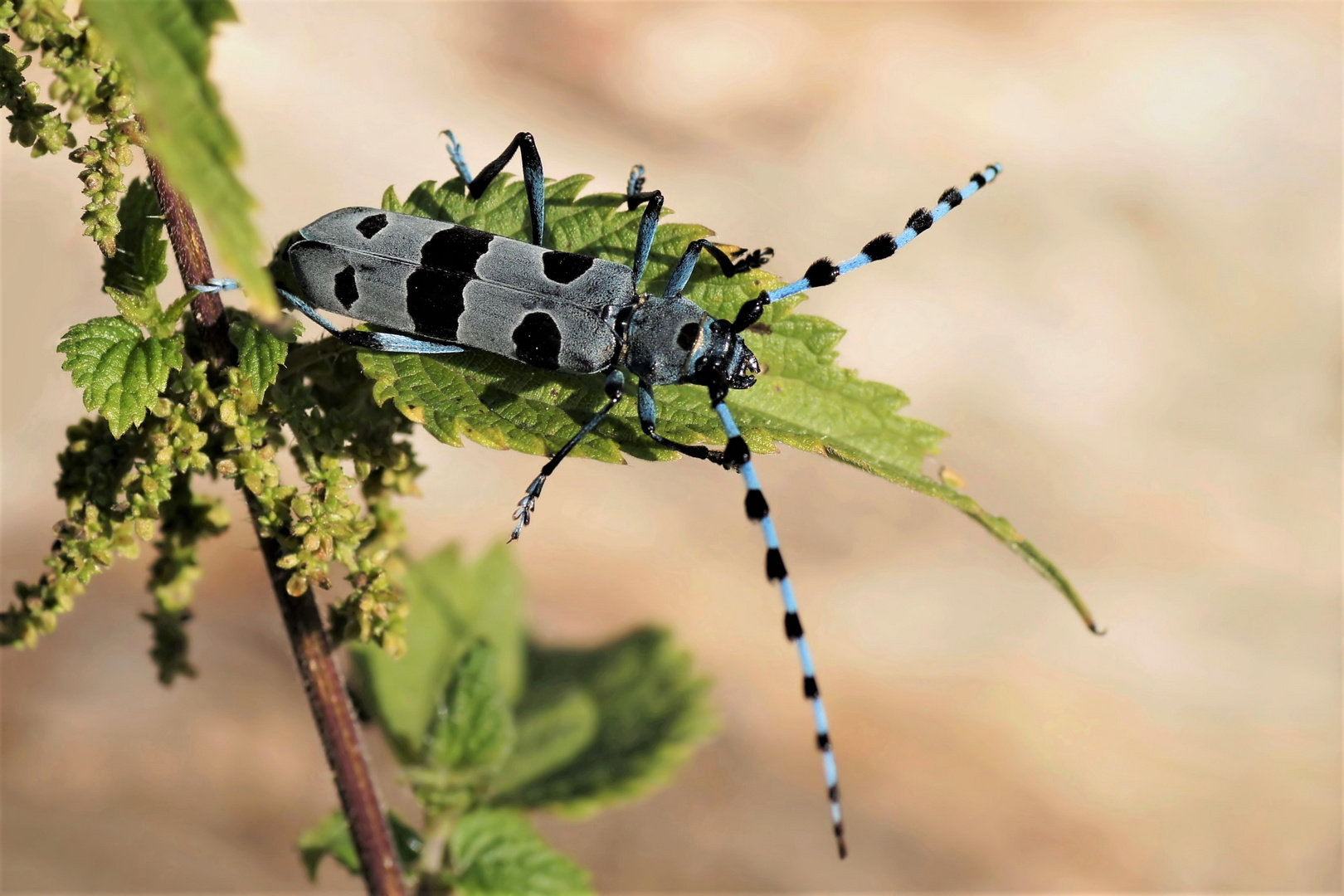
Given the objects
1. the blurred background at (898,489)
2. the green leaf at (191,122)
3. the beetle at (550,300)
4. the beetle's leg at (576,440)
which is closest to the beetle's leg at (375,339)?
the beetle at (550,300)

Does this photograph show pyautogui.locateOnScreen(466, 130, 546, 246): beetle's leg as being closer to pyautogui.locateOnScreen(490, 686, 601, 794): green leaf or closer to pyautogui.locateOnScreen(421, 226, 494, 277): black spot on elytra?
pyautogui.locateOnScreen(421, 226, 494, 277): black spot on elytra

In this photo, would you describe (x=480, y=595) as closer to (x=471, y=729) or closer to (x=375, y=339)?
(x=471, y=729)

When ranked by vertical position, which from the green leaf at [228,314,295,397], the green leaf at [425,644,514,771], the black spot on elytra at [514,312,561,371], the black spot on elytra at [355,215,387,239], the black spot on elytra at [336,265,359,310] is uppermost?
the black spot on elytra at [355,215,387,239]

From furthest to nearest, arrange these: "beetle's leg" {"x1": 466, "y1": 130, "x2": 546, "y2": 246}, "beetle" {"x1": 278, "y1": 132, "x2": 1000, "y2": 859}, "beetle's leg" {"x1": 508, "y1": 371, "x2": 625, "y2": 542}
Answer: "beetle's leg" {"x1": 466, "y1": 130, "x2": 546, "y2": 246} → "beetle" {"x1": 278, "y1": 132, "x2": 1000, "y2": 859} → "beetle's leg" {"x1": 508, "y1": 371, "x2": 625, "y2": 542}

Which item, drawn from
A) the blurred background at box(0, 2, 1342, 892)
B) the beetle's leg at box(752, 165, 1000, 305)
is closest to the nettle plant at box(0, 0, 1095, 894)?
the beetle's leg at box(752, 165, 1000, 305)

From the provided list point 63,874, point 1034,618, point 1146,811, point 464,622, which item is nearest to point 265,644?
point 63,874

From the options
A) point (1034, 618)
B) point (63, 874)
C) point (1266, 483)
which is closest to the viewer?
point (63, 874)

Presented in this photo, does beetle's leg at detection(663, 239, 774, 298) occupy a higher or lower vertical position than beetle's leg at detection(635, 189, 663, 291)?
lower

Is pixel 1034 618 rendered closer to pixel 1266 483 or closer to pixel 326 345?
pixel 1266 483
